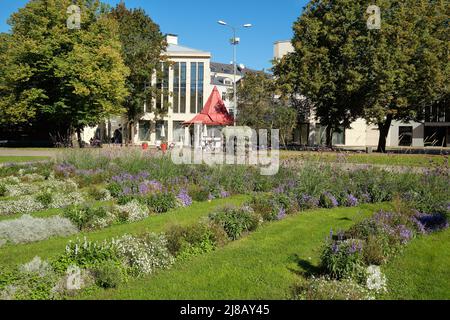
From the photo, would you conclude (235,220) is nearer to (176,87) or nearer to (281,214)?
(281,214)

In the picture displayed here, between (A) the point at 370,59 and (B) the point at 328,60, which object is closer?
(A) the point at 370,59

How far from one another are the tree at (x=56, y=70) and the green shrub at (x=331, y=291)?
103ft

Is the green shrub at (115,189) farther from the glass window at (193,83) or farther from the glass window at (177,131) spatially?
the glass window at (193,83)

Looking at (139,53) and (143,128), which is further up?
(139,53)

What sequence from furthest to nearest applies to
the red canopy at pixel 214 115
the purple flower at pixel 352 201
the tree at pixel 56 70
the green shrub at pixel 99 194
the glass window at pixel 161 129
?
the glass window at pixel 161 129
the tree at pixel 56 70
the red canopy at pixel 214 115
the green shrub at pixel 99 194
the purple flower at pixel 352 201

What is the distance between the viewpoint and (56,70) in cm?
3375

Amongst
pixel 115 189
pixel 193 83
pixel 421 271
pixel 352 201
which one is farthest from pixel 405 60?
pixel 193 83

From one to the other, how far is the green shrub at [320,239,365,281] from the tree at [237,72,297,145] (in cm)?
2235

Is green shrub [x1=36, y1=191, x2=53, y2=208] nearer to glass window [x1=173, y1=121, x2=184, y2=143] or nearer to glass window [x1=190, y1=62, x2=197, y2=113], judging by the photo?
glass window [x1=173, y1=121, x2=184, y2=143]

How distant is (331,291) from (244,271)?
5.29 feet

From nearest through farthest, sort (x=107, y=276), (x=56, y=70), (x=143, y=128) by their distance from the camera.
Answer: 1. (x=107, y=276)
2. (x=56, y=70)
3. (x=143, y=128)

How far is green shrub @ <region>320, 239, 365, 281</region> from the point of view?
5.56 metres

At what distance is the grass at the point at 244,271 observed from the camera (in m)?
5.25

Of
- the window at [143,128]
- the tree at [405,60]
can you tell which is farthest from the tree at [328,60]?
the window at [143,128]
